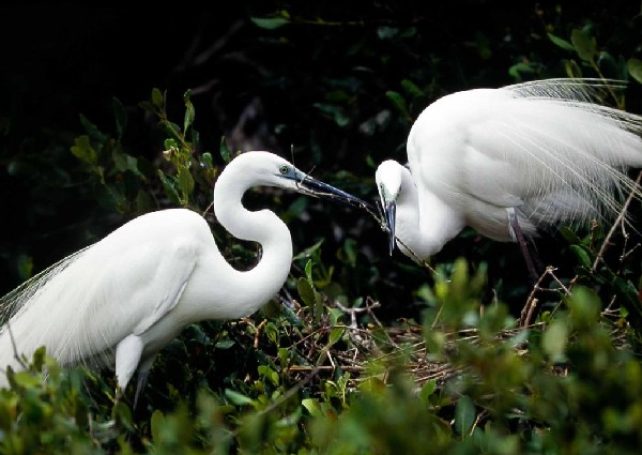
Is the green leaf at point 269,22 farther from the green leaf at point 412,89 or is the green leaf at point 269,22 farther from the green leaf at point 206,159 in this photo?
the green leaf at point 206,159

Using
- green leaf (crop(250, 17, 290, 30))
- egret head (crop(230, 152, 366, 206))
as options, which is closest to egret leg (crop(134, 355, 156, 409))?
egret head (crop(230, 152, 366, 206))

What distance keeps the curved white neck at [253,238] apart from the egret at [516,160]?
2.22 ft

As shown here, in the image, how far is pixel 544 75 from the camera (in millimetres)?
4723

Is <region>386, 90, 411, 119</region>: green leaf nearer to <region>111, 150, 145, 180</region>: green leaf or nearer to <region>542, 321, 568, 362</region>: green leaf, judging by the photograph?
<region>111, 150, 145, 180</region>: green leaf

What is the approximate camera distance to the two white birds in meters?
3.70

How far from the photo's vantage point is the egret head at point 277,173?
12.4 feet

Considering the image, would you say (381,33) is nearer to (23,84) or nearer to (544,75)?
(544,75)

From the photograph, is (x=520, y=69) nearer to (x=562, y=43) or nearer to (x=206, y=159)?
(x=562, y=43)

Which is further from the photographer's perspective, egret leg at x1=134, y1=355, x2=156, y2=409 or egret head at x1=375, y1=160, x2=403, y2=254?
egret head at x1=375, y1=160, x2=403, y2=254

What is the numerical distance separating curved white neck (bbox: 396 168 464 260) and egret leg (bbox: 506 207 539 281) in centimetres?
20

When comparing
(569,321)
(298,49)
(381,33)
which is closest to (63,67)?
(298,49)

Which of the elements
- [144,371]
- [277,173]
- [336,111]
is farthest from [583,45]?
[144,371]

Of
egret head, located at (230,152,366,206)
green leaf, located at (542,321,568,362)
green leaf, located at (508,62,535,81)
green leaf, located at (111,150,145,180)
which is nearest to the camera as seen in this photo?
green leaf, located at (542,321,568,362)

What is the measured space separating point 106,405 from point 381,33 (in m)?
2.25
